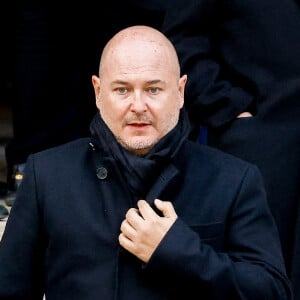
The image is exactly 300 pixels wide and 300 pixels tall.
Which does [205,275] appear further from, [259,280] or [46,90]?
[46,90]

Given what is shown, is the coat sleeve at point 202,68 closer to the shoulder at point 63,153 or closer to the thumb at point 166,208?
the shoulder at point 63,153

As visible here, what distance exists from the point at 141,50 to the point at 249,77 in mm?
726

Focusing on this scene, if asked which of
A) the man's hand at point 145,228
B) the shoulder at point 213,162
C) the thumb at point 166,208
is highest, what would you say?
the shoulder at point 213,162

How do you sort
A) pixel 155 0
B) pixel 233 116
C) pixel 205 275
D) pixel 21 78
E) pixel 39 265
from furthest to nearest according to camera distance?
pixel 21 78 < pixel 155 0 < pixel 233 116 < pixel 39 265 < pixel 205 275

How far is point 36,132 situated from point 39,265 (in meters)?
1.28

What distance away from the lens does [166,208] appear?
97.7 inches

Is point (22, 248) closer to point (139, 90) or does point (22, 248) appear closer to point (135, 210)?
point (135, 210)

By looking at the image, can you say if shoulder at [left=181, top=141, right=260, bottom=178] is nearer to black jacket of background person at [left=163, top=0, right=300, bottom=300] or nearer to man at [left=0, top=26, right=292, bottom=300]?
man at [left=0, top=26, right=292, bottom=300]

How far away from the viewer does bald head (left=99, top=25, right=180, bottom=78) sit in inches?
99.8

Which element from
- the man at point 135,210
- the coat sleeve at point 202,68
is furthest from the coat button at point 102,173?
the coat sleeve at point 202,68

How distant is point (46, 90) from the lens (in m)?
3.81

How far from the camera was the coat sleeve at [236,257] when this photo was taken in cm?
241

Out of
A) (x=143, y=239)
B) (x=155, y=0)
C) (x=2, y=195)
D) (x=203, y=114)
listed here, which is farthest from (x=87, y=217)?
(x=2, y=195)

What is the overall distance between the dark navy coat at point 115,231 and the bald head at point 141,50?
256 millimetres
